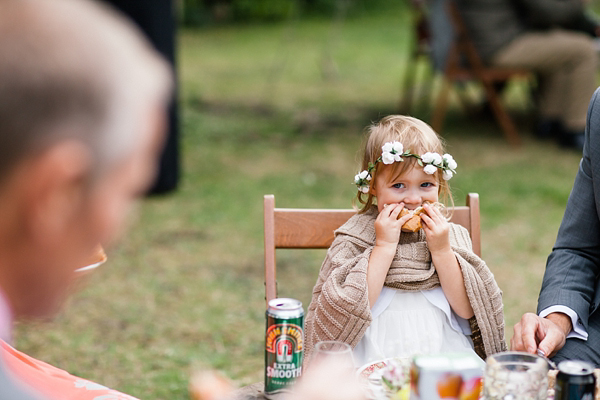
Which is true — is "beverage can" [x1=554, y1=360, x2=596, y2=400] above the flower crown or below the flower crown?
below

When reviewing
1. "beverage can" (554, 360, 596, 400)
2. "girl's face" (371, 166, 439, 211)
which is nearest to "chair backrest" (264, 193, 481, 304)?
"girl's face" (371, 166, 439, 211)

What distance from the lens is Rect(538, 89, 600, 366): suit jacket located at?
2283 mm

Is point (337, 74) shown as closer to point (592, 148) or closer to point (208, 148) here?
point (208, 148)

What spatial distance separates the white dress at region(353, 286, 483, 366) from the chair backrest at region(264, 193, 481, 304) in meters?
0.38

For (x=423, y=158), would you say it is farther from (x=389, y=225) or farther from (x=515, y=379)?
(x=515, y=379)

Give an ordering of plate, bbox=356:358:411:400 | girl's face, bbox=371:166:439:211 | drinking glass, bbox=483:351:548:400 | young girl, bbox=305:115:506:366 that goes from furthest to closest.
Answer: girl's face, bbox=371:166:439:211 < young girl, bbox=305:115:506:366 < plate, bbox=356:358:411:400 < drinking glass, bbox=483:351:548:400

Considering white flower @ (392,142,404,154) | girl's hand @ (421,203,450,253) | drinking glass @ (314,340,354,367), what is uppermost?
white flower @ (392,142,404,154)

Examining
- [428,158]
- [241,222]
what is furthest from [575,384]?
[241,222]

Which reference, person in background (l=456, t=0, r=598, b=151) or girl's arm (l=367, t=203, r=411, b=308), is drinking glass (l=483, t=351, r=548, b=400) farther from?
person in background (l=456, t=0, r=598, b=151)

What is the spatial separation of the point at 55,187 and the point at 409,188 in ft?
5.13

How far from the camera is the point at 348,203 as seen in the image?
623 centimetres

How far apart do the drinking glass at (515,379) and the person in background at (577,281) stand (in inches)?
27.2

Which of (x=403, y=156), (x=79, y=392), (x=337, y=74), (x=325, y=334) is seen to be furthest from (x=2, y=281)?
(x=337, y=74)

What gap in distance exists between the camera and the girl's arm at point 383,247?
2.21 m
